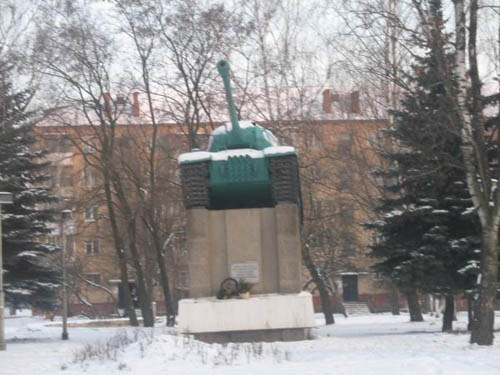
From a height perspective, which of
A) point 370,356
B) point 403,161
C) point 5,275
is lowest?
point 370,356

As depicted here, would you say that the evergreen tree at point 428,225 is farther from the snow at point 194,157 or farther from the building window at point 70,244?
the building window at point 70,244

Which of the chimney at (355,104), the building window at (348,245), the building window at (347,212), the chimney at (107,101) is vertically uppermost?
the chimney at (355,104)

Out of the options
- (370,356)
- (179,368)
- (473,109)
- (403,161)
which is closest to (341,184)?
(403,161)

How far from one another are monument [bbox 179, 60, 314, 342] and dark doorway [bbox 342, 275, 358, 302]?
45.9 metres

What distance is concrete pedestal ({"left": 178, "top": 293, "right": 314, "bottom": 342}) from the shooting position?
703 inches

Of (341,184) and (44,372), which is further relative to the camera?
(341,184)

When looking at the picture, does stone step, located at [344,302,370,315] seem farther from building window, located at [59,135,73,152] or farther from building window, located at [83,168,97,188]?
building window, located at [59,135,73,152]

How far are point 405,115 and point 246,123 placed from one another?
188 inches

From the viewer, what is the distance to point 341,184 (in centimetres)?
3422

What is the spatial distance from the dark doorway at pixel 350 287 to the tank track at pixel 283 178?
4619cm

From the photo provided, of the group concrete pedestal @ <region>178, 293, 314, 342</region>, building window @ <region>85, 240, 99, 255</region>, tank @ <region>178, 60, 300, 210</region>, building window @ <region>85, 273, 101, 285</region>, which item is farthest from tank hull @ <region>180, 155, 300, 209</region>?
building window @ <region>85, 240, 99, 255</region>

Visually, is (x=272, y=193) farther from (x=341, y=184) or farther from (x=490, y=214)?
(x=341, y=184)

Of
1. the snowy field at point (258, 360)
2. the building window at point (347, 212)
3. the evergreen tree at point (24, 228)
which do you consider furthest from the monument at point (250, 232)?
the building window at point (347, 212)

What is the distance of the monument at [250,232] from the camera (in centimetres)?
1808
